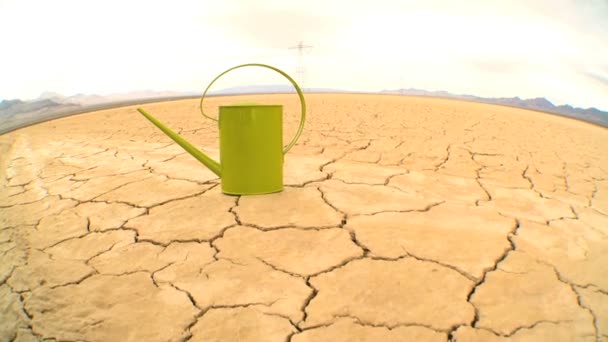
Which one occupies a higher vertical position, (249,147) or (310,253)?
(249,147)

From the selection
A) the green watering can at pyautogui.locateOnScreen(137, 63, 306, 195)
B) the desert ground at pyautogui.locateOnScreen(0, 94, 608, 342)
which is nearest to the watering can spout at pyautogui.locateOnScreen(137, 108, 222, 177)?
the green watering can at pyautogui.locateOnScreen(137, 63, 306, 195)

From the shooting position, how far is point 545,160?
7.90ft

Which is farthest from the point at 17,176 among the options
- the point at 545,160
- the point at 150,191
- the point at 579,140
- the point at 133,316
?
the point at 579,140

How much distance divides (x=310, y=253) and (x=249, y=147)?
51 centimetres

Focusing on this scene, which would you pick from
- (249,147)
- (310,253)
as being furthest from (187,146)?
(310,253)

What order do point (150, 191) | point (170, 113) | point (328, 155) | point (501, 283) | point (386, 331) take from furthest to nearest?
point (170, 113), point (328, 155), point (150, 191), point (501, 283), point (386, 331)

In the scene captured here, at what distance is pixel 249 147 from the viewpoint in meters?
1.35

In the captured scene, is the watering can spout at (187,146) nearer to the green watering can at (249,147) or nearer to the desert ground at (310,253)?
the green watering can at (249,147)

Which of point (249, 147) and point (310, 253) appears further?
point (249, 147)

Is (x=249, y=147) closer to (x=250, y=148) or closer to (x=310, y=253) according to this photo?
(x=250, y=148)

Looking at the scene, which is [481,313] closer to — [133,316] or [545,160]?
[133,316]

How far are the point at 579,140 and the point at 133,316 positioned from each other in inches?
156

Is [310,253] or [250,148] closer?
[310,253]

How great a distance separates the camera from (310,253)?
1.03 metres
